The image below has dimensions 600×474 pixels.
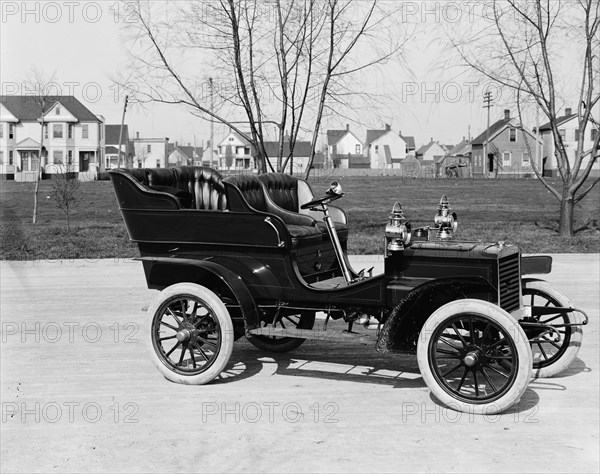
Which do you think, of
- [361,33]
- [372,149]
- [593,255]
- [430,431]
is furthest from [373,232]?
[372,149]

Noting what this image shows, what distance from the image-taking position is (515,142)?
88500mm

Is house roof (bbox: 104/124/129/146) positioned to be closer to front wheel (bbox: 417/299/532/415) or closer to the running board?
the running board

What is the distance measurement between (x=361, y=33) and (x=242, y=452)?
871 cm

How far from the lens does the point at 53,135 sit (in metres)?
69.2

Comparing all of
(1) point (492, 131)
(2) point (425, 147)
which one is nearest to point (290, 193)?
(1) point (492, 131)

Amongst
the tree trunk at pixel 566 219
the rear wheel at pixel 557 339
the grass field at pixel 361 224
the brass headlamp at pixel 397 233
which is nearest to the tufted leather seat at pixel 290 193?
the brass headlamp at pixel 397 233

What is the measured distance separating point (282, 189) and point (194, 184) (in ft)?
2.82

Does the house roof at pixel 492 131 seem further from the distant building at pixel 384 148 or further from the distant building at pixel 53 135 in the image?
the distant building at pixel 53 135

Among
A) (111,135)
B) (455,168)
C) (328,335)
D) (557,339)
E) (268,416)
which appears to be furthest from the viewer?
(111,135)

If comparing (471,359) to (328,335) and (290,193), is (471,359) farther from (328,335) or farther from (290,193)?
(290,193)

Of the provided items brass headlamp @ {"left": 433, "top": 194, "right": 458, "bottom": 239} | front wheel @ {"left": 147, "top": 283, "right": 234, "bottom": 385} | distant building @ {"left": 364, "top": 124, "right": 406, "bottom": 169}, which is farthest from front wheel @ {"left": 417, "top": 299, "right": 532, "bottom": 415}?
distant building @ {"left": 364, "top": 124, "right": 406, "bottom": 169}

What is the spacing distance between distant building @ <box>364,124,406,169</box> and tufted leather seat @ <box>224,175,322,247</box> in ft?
386

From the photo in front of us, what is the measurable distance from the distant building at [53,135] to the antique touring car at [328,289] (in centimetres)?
6187

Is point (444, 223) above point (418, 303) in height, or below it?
above
